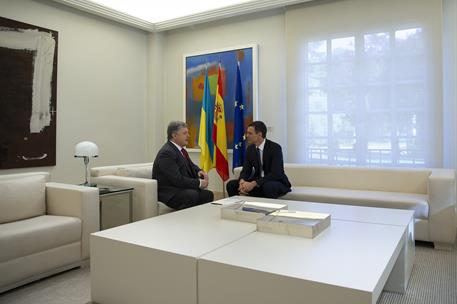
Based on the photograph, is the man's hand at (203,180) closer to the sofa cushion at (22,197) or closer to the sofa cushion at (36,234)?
the sofa cushion at (36,234)

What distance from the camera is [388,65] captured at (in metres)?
4.32

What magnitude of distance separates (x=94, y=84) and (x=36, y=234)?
3250 mm

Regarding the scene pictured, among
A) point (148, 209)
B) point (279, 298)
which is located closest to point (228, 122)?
point (148, 209)

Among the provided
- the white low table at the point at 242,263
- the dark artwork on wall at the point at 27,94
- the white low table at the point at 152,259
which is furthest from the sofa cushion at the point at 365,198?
the dark artwork on wall at the point at 27,94

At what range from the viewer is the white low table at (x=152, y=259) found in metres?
1.70

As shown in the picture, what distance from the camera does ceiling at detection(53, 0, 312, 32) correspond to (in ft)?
16.2

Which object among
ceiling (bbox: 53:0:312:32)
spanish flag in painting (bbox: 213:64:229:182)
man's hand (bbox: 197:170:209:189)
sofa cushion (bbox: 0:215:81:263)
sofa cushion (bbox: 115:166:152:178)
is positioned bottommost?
sofa cushion (bbox: 0:215:81:263)

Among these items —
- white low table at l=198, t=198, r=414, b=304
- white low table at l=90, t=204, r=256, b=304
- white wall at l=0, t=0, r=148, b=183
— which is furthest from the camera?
white wall at l=0, t=0, r=148, b=183

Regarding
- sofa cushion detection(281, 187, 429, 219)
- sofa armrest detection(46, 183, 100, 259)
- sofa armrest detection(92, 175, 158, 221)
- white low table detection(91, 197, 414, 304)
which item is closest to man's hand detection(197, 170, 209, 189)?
sofa armrest detection(92, 175, 158, 221)

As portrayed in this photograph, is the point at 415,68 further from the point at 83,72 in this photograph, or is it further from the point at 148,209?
the point at 83,72

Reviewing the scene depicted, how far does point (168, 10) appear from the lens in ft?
18.4

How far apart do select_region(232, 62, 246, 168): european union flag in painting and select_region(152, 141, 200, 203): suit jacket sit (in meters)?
1.74

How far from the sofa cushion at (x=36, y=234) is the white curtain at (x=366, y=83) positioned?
10.2 ft

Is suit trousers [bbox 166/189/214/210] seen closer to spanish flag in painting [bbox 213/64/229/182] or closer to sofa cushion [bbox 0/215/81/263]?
sofa cushion [bbox 0/215/81/263]
